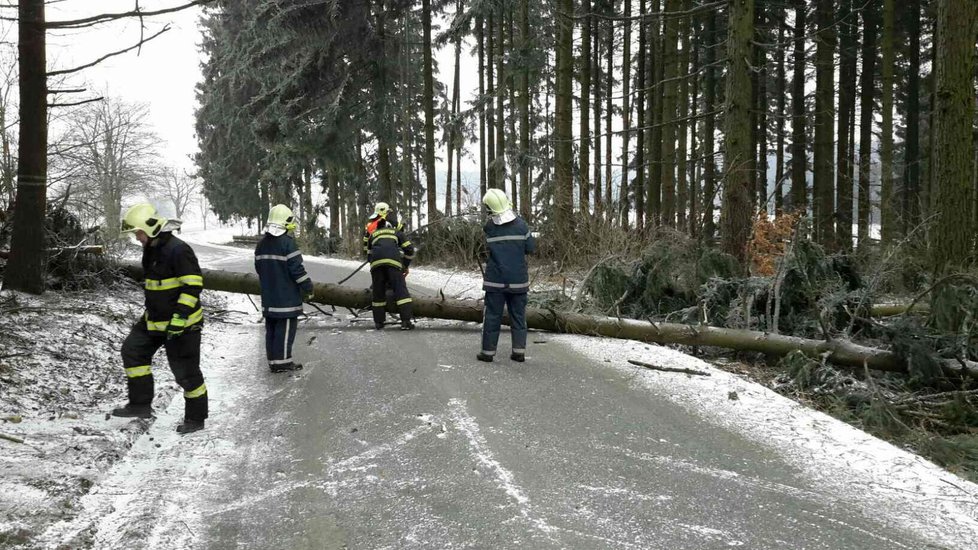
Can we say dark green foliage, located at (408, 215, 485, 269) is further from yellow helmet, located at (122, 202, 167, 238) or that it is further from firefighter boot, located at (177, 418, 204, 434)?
firefighter boot, located at (177, 418, 204, 434)

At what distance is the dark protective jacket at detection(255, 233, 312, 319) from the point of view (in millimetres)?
6762

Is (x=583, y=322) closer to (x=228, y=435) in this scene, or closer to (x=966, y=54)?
(x=228, y=435)

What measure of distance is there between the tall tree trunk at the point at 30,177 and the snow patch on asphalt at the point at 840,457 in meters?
7.36

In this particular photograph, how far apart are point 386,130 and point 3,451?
19.4 meters

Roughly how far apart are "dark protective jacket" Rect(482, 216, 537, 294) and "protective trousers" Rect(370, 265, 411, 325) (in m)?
2.36

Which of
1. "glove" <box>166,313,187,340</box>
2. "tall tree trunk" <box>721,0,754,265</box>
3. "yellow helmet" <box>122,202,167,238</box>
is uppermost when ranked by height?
"tall tree trunk" <box>721,0,754,265</box>

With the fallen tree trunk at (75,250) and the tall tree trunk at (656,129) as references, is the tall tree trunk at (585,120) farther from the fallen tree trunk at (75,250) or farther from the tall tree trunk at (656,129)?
the fallen tree trunk at (75,250)

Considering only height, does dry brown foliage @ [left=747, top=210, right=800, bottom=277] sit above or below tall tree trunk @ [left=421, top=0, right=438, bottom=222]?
below

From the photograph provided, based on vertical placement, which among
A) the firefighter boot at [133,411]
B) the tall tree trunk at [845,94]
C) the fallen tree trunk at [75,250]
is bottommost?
the firefighter boot at [133,411]

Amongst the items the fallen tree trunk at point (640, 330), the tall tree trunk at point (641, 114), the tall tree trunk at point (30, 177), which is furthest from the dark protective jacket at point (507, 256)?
the tall tree trunk at point (641, 114)

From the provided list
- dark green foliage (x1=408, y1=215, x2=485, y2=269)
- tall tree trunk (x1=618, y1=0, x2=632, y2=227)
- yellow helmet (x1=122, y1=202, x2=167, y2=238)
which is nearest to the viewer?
yellow helmet (x1=122, y1=202, x2=167, y2=238)

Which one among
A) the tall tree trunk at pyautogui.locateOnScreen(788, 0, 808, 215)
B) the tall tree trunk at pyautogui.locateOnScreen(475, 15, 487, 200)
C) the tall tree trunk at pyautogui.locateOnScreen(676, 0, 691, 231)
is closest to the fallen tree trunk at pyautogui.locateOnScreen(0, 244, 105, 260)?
the tall tree trunk at pyautogui.locateOnScreen(676, 0, 691, 231)

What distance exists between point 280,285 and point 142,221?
7.13 ft

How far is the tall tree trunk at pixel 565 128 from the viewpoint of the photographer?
1473 cm
